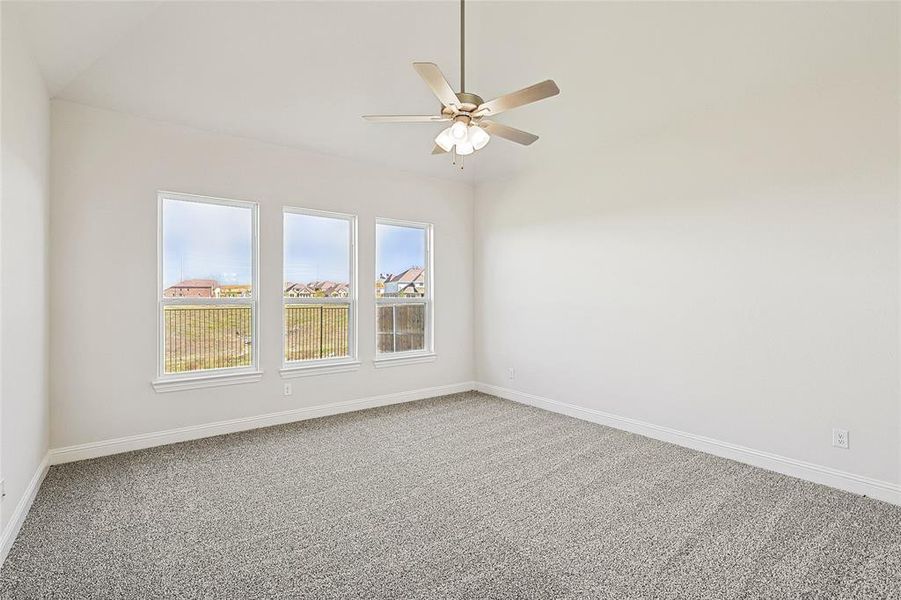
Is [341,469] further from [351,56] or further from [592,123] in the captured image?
[592,123]

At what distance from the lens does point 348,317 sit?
5113mm

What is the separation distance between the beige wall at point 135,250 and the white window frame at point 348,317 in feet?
0.22

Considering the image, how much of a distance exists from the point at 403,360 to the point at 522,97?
11.8ft

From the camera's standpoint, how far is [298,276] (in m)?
4.74

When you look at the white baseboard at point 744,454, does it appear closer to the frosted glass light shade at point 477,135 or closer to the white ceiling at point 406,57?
the white ceiling at point 406,57

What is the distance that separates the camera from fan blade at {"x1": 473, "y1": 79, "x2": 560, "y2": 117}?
7.64ft

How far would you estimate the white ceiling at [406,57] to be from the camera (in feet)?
9.71

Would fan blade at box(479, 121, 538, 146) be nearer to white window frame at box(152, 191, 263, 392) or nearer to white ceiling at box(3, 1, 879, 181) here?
white ceiling at box(3, 1, 879, 181)

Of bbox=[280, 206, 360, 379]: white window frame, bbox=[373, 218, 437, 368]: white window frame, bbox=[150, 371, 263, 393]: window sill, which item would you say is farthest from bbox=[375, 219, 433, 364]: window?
bbox=[150, 371, 263, 393]: window sill

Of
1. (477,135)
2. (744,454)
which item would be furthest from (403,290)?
(744,454)

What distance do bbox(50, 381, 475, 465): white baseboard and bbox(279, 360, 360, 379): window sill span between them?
34 cm

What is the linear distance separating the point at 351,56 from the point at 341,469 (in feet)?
10.7

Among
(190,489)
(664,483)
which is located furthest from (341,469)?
(664,483)

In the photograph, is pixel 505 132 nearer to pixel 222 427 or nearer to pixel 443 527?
pixel 443 527
